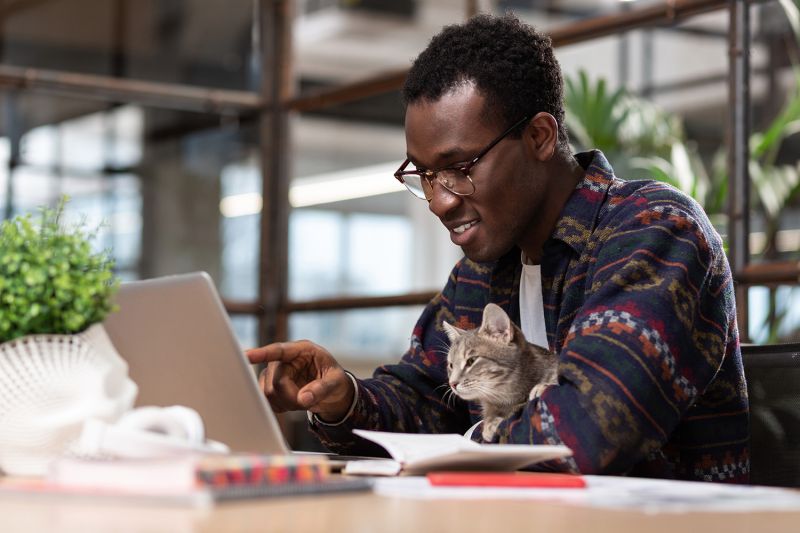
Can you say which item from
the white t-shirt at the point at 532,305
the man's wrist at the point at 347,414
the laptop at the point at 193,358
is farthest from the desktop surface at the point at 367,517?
the white t-shirt at the point at 532,305

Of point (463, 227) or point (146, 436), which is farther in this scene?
point (463, 227)

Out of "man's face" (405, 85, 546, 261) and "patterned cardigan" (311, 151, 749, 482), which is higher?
"man's face" (405, 85, 546, 261)

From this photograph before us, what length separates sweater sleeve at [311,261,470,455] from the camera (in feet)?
5.76

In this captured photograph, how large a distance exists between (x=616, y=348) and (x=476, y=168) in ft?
1.40

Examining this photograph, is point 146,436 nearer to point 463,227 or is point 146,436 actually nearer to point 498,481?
point 498,481

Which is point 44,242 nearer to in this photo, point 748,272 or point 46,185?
point 748,272

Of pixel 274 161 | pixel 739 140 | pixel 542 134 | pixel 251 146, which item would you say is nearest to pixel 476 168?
pixel 542 134

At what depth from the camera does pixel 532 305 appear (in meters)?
1.84

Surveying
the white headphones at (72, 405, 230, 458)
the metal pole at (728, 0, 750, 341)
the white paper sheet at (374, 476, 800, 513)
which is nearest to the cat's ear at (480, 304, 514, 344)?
the white paper sheet at (374, 476, 800, 513)

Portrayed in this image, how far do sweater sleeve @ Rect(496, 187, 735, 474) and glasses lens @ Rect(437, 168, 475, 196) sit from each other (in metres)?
0.22

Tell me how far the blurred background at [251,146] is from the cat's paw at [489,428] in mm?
1940

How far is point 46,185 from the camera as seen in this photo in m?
3.95

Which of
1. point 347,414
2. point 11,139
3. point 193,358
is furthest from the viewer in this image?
point 11,139

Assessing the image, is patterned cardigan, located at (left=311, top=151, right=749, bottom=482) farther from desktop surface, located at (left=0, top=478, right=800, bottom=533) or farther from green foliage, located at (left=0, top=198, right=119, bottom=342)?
green foliage, located at (left=0, top=198, right=119, bottom=342)
